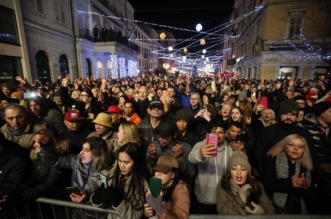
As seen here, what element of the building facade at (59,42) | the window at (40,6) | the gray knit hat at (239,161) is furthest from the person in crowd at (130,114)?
the window at (40,6)

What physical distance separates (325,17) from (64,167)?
85.6 ft

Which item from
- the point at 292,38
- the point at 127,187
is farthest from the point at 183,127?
the point at 292,38

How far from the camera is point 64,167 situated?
8.53 ft

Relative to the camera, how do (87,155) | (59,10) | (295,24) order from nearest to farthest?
(87,155)
(59,10)
(295,24)

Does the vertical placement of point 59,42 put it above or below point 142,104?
above

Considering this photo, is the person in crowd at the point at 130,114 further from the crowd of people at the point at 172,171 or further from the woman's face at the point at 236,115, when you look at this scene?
the woman's face at the point at 236,115

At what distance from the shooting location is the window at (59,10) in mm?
16766

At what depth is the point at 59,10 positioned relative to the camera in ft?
56.6

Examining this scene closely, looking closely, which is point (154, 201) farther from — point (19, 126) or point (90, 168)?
point (19, 126)

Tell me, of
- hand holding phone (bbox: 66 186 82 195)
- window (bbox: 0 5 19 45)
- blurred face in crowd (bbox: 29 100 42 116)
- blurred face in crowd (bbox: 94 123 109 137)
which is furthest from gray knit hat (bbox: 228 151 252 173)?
window (bbox: 0 5 19 45)

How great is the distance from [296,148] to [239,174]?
789 millimetres

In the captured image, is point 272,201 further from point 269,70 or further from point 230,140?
point 269,70

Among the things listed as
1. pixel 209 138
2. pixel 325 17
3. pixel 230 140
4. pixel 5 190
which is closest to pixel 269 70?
pixel 325 17

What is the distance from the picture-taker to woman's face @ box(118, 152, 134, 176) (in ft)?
7.15
